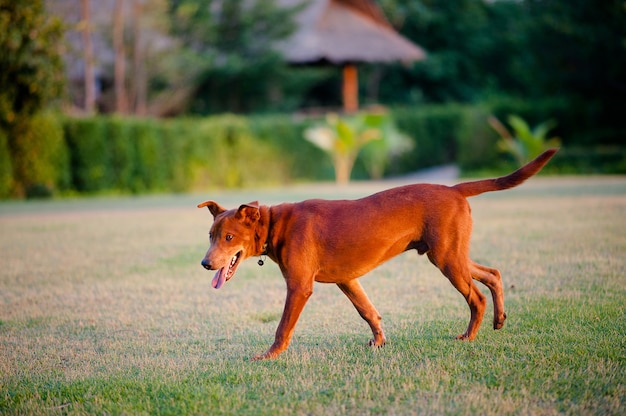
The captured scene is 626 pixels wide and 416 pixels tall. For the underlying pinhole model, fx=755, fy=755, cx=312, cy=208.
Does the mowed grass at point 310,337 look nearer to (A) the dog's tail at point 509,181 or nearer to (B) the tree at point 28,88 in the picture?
(A) the dog's tail at point 509,181

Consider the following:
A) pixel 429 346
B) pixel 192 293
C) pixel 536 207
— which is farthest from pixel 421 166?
pixel 429 346

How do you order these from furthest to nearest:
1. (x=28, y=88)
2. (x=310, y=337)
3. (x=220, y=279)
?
(x=28, y=88), (x=310, y=337), (x=220, y=279)

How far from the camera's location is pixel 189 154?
24766 mm

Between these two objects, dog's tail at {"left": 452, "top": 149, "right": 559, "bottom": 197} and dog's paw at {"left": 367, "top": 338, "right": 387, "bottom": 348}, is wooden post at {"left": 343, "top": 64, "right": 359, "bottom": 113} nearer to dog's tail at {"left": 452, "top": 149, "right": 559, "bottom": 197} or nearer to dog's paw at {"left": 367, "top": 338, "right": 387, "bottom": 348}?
dog's tail at {"left": 452, "top": 149, "right": 559, "bottom": 197}

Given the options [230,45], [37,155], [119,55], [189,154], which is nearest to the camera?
[37,155]

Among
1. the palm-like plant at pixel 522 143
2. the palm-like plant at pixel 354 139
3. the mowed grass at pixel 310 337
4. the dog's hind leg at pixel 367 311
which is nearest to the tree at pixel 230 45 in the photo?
the palm-like plant at pixel 354 139

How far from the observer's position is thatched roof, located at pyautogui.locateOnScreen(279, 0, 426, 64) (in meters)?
32.9

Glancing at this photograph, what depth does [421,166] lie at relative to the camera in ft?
113

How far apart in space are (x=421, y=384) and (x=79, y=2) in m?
A: 27.3

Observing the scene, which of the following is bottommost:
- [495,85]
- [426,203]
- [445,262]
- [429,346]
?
[429,346]

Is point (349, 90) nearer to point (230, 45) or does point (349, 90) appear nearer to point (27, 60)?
point (230, 45)

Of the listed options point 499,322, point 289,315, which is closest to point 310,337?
point 289,315

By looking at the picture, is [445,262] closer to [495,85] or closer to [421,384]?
[421,384]

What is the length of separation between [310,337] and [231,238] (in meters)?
1.24
